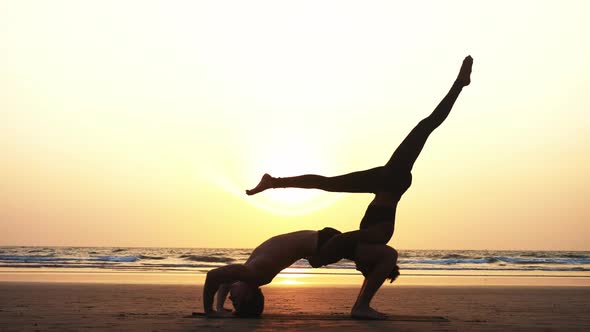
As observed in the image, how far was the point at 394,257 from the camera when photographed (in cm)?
852

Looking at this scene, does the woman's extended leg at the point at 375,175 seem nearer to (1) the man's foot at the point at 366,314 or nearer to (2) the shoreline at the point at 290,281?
(1) the man's foot at the point at 366,314

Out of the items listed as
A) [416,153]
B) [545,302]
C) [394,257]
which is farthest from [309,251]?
[545,302]

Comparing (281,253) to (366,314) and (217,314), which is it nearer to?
(217,314)

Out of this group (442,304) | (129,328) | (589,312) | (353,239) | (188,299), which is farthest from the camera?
(188,299)

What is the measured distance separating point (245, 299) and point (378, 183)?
1.87m

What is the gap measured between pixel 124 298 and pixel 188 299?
1.02m

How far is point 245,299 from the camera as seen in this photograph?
838 centimetres

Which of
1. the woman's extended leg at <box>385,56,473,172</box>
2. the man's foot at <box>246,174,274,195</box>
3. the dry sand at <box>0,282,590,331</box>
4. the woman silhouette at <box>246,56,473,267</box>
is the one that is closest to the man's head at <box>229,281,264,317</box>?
the dry sand at <box>0,282,590,331</box>

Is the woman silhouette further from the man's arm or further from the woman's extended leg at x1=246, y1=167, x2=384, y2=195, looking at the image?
the man's arm

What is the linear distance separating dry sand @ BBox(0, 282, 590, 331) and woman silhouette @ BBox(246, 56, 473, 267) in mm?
867

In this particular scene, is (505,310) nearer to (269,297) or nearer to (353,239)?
(353,239)

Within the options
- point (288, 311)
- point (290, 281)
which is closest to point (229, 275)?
point (288, 311)

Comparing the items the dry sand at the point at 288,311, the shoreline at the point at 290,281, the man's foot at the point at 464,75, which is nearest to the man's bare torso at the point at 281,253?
the dry sand at the point at 288,311

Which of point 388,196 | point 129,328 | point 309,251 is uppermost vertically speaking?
point 388,196
